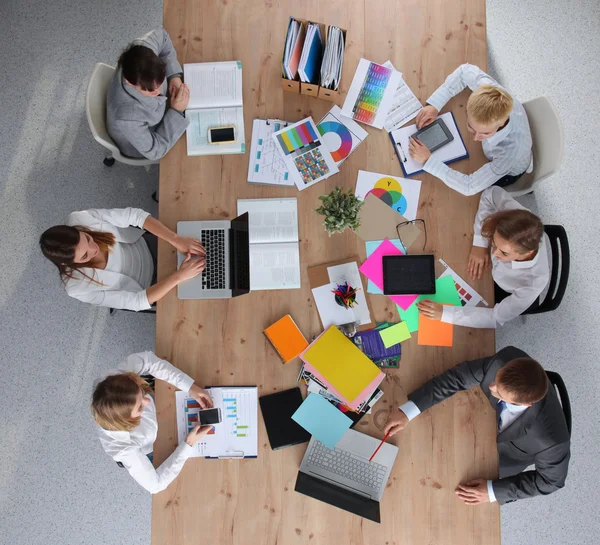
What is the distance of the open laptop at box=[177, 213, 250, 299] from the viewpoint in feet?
6.37

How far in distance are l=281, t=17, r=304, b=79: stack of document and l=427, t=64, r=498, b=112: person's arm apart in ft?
1.90

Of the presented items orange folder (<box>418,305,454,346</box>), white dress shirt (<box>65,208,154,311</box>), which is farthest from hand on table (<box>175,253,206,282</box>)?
orange folder (<box>418,305,454,346</box>)

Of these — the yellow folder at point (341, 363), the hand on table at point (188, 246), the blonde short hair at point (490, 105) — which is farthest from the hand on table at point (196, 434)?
the blonde short hair at point (490, 105)

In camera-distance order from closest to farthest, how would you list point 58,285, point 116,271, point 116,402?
point 116,402 → point 116,271 → point 58,285

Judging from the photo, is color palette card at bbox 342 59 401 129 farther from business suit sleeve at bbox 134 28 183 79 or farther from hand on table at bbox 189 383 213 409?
hand on table at bbox 189 383 213 409

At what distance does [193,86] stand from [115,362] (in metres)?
Result: 1.53

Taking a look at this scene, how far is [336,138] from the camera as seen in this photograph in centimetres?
204

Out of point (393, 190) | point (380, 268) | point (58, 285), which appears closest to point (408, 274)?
point (380, 268)

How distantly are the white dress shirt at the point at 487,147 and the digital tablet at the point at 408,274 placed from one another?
34 centimetres

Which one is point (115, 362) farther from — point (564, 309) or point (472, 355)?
point (564, 309)

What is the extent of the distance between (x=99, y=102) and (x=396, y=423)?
5.90 feet

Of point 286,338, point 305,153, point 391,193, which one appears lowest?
point 286,338

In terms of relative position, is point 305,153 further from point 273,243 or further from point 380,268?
point 380,268

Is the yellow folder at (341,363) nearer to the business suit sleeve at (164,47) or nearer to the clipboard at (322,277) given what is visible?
the clipboard at (322,277)
